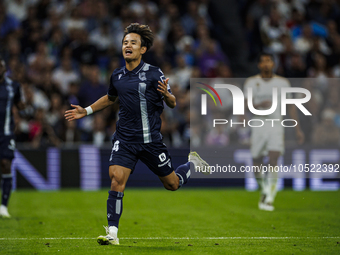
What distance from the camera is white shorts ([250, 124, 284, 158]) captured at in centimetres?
988

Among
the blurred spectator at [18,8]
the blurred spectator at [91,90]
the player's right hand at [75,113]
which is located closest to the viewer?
the player's right hand at [75,113]

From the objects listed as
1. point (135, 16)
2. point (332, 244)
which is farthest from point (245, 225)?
point (135, 16)

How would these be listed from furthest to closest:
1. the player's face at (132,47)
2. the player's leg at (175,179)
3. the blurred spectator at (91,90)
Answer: the blurred spectator at (91,90) < the player's leg at (175,179) < the player's face at (132,47)

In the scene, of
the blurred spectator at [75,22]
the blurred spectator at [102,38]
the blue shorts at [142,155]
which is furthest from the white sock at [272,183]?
the blurred spectator at [75,22]

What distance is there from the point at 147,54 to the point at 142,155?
29.6 ft

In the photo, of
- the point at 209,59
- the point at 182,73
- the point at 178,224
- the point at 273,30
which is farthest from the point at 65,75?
the point at 178,224

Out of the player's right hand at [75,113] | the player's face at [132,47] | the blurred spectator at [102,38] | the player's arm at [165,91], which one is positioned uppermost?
the blurred spectator at [102,38]

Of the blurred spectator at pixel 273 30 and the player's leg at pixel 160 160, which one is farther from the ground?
the blurred spectator at pixel 273 30

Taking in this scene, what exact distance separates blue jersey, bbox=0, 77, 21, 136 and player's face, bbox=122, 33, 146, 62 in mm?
3272

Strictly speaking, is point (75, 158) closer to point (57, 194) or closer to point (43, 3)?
point (57, 194)

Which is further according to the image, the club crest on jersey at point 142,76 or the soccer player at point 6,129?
the soccer player at point 6,129

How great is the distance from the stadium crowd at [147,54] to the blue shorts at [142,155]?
6.77 metres

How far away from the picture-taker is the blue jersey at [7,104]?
8.70 meters

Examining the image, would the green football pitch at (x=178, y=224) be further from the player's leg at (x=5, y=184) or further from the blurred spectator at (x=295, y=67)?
Answer: the blurred spectator at (x=295, y=67)
